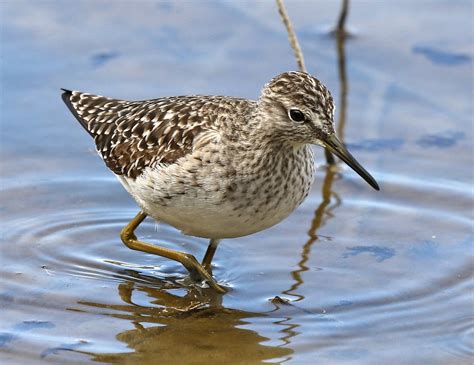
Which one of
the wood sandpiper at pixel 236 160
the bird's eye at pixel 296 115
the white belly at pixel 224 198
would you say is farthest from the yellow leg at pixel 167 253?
the bird's eye at pixel 296 115

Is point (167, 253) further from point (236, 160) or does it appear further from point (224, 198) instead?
point (236, 160)

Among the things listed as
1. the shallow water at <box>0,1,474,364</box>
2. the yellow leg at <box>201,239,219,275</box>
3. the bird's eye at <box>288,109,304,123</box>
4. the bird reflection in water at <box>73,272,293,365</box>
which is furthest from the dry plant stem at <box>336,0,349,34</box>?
the bird reflection in water at <box>73,272,293,365</box>

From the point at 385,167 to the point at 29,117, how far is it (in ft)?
14.5

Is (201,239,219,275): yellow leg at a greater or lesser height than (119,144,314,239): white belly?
lesser

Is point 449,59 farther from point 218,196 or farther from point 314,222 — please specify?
point 218,196

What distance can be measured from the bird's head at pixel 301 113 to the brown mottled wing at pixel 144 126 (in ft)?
1.98

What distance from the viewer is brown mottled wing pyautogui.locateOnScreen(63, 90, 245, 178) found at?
31.9ft

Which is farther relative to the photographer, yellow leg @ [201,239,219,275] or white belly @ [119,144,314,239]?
yellow leg @ [201,239,219,275]

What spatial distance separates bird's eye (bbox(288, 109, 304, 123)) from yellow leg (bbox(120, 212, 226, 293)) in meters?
1.74

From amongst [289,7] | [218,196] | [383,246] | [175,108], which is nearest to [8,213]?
[175,108]

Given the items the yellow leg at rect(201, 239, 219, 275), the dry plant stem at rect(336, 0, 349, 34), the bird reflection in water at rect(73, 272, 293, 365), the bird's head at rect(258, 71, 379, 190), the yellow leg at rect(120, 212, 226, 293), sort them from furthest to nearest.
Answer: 1. the dry plant stem at rect(336, 0, 349, 34)
2. the yellow leg at rect(201, 239, 219, 275)
3. the yellow leg at rect(120, 212, 226, 293)
4. the bird's head at rect(258, 71, 379, 190)
5. the bird reflection in water at rect(73, 272, 293, 365)

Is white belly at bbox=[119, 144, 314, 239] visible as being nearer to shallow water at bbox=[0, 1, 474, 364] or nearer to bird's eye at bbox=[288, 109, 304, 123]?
bird's eye at bbox=[288, 109, 304, 123]

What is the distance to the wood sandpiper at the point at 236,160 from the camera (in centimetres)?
915

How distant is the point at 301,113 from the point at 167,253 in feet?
6.89
